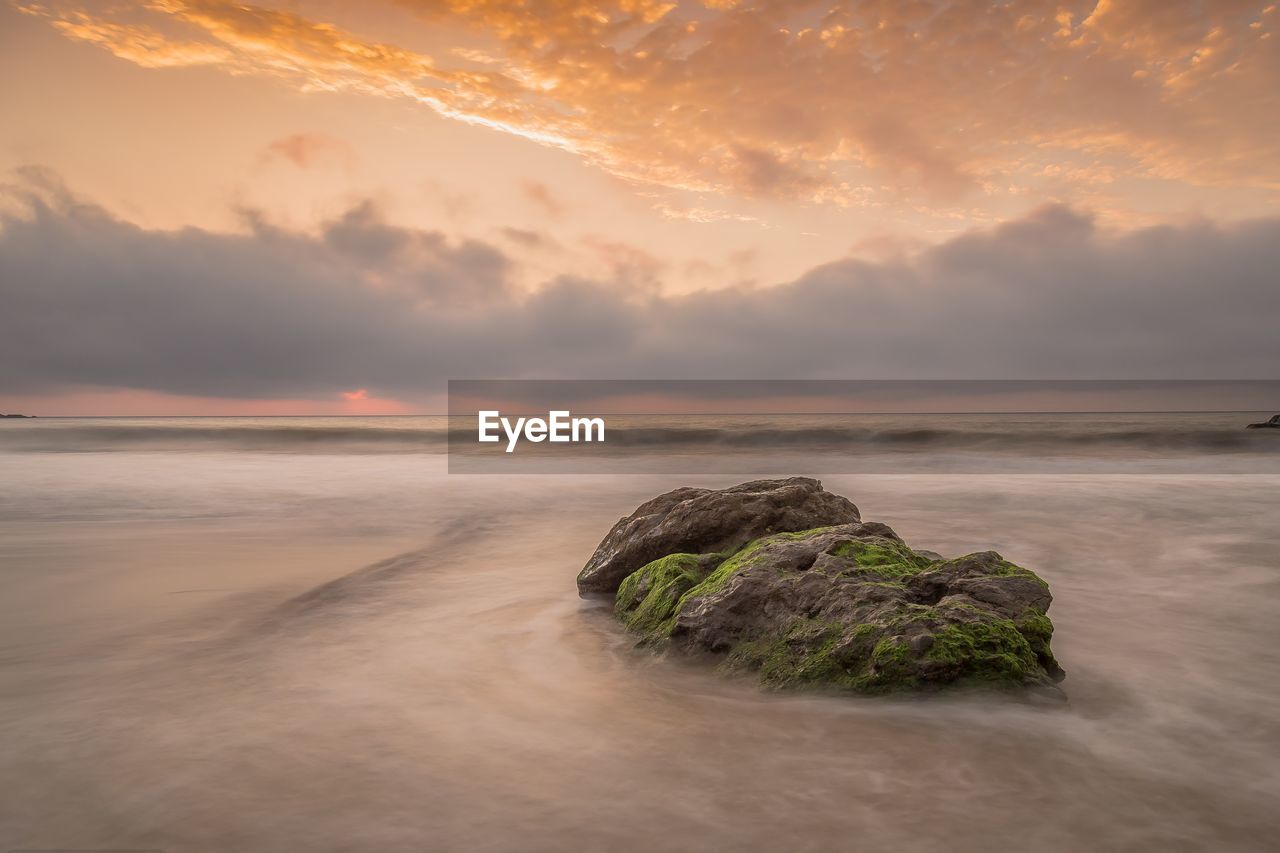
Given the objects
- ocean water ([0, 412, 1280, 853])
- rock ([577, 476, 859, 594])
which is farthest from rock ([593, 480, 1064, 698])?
rock ([577, 476, 859, 594])

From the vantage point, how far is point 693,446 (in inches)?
1596

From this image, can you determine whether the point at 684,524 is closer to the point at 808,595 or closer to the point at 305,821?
the point at 808,595

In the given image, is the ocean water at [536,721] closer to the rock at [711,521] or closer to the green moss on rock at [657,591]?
the green moss on rock at [657,591]

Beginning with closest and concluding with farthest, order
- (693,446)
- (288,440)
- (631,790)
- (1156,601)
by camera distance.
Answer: (631,790) < (1156,601) < (693,446) < (288,440)

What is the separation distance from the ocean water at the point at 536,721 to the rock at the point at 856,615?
21cm

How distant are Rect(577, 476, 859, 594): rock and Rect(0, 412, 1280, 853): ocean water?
0.53 m

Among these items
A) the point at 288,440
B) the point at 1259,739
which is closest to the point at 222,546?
the point at 1259,739

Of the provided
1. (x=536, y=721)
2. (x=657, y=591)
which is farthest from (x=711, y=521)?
(x=536, y=721)

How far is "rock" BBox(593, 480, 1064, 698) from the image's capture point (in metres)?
4.37

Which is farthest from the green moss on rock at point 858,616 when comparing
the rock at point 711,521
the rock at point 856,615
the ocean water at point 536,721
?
the rock at point 711,521

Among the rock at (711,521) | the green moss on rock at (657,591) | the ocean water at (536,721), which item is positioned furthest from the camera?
the rock at (711,521)

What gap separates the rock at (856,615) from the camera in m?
4.37

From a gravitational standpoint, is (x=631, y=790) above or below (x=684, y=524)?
below

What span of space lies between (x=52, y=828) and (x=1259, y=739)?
19.9 feet
